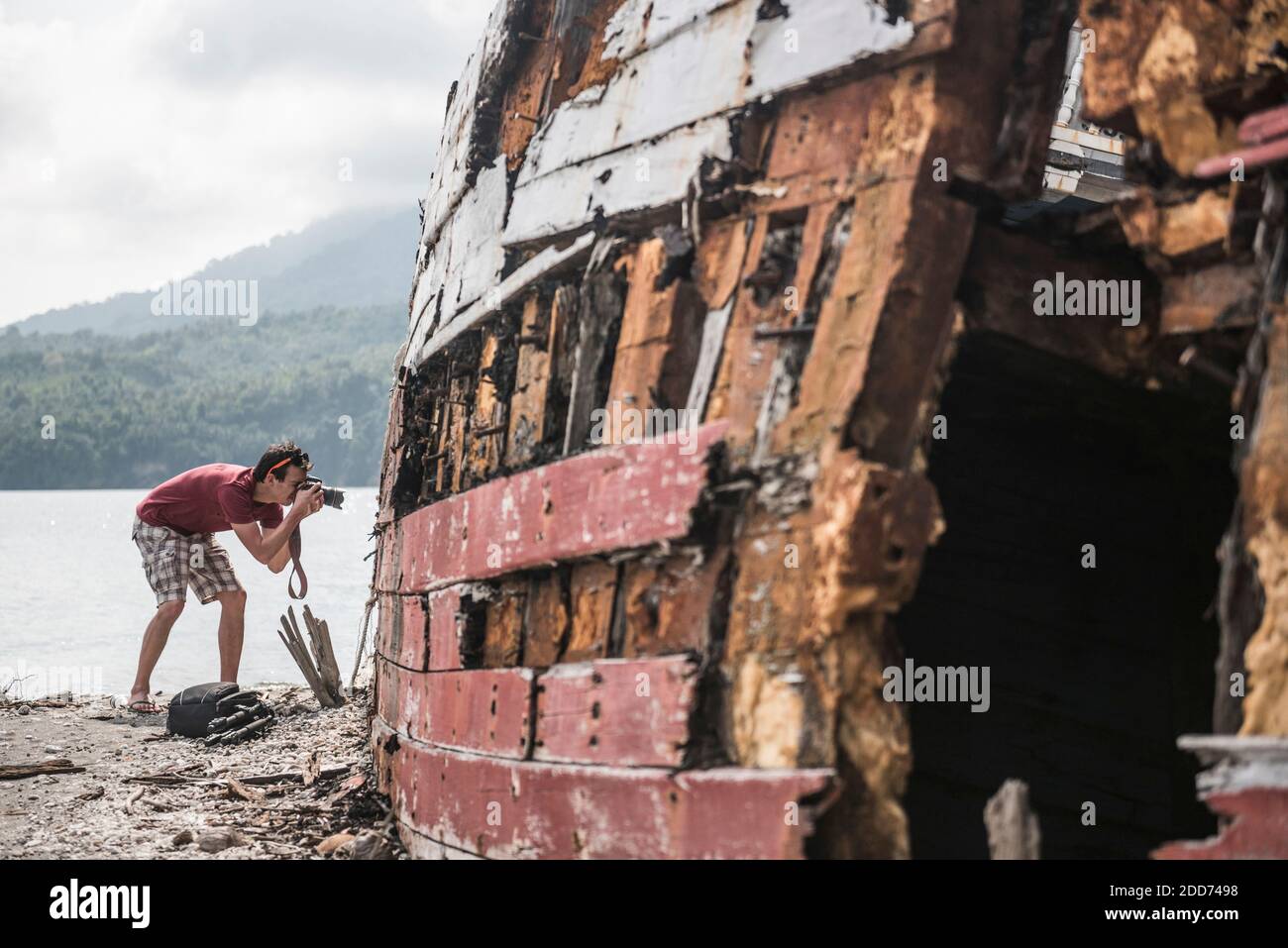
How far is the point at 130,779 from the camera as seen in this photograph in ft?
20.8

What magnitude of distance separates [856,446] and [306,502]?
16.4ft

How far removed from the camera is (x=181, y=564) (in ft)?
26.8

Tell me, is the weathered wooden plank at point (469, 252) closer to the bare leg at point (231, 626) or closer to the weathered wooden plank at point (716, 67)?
the weathered wooden plank at point (716, 67)

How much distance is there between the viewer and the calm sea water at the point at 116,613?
17.6 meters

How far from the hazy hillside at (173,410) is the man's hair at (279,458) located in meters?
69.2

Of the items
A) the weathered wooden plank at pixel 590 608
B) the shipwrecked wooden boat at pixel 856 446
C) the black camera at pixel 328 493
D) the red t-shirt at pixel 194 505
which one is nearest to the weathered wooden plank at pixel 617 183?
the shipwrecked wooden boat at pixel 856 446

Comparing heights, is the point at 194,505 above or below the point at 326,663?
above

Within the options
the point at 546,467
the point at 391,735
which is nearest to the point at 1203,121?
the point at 546,467

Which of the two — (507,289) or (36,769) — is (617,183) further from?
(36,769)

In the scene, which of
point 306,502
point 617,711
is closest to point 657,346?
point 617,711

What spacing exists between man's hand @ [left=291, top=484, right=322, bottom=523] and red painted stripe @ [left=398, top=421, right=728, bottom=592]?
103 inches

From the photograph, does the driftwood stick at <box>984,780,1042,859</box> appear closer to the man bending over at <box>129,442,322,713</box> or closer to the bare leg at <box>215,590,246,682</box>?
the man bending over at <box>129,442,322,713</box>

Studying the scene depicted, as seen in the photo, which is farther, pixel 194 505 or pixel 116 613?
pixel 116 613
